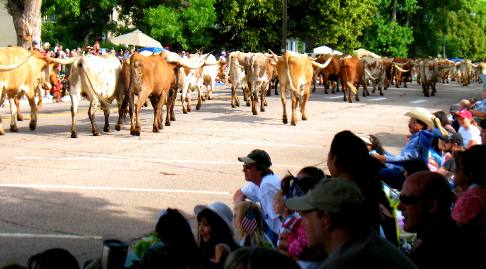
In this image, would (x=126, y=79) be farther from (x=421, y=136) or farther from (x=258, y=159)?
(x=258, y=159)

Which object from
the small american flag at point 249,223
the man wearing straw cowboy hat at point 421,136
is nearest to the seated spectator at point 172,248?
the small american flag at point 249,223

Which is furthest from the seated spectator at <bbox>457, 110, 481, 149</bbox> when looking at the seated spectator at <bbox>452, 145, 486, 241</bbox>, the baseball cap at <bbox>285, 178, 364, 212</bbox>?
the baseball cap at <bbox>285, 178, 364, 212</bbox>

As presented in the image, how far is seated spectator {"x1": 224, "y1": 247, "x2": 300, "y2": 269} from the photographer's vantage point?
321 cm

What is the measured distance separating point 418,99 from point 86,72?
20451 mm

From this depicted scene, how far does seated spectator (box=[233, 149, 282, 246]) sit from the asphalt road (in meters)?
1.72

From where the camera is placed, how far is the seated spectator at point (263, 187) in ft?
22.8

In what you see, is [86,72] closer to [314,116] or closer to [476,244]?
[314,116]

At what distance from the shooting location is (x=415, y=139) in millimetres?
9156

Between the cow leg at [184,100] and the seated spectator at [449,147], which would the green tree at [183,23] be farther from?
the seated spectator at [449,147]

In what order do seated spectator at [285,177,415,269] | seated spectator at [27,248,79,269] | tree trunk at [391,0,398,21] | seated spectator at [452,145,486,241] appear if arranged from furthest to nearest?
tree trunk at [391,0,398,21] < seated spectator at [452,145,486,241] < seated spectator at [27,248,79,269] < seated spectator at [285,177,415,269]

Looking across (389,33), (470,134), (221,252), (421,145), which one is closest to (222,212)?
(221,252)

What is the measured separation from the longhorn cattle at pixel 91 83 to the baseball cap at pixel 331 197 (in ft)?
43.5

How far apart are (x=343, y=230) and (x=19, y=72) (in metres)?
15.0

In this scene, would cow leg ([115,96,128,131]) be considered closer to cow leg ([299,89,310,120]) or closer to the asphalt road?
the asphalt road
